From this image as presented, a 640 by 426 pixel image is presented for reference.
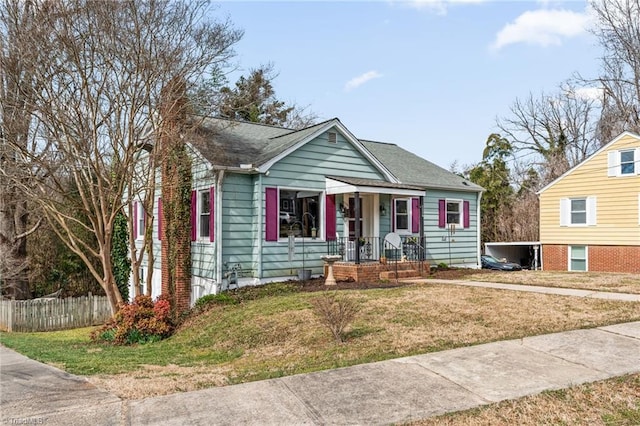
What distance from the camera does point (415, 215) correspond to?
1706cm

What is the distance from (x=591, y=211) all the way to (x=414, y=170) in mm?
9048

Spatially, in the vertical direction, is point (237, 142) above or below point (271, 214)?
above

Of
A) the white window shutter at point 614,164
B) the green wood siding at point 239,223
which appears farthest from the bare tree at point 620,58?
the green wood siding at point 239,223

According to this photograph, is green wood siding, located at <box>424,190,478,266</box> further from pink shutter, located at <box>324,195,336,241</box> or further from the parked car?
the parked car

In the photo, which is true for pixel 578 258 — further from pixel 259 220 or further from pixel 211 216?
pixel 211 216

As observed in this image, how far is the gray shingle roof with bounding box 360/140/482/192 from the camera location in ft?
58.1

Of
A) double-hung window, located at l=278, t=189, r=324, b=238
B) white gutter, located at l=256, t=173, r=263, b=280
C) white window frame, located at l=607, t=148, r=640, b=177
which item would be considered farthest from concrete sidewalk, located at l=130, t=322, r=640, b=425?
white window frame, located at l=607, t=148, r=640, b=177

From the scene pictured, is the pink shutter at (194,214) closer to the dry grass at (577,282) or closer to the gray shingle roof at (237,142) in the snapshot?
the gray shingle roof at (237,142)

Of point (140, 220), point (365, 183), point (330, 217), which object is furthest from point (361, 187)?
point (140, 220)

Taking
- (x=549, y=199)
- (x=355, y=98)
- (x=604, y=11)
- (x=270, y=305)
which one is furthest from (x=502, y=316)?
(x=604, y=11)

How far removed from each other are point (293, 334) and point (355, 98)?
13.5 metres

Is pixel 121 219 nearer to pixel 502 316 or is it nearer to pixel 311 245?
pixel 311 245

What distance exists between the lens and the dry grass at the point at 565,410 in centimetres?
412

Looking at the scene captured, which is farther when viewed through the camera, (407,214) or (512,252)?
(512,252)
